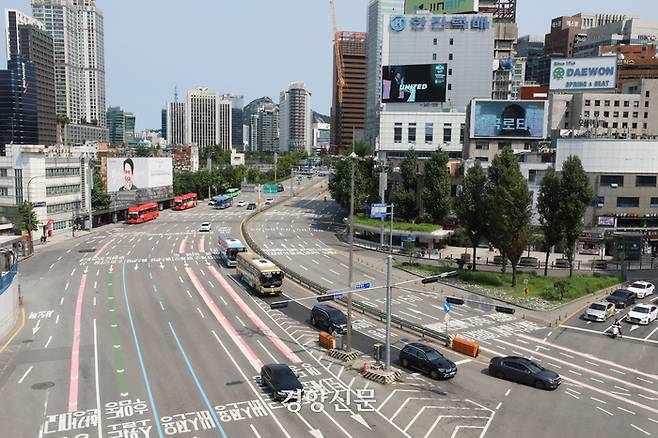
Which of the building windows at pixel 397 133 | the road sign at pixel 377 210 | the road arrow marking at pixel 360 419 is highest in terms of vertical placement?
the building windows at pixel 397 133

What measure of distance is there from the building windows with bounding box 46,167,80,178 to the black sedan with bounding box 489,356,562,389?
83816mm

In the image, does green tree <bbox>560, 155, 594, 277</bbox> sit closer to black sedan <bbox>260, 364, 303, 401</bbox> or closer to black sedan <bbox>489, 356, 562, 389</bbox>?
black sedan <bbox>489, 356, 562, 389</bbox>

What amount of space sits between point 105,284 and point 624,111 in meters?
136

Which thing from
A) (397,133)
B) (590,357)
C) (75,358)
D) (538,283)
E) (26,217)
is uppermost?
(397,133)

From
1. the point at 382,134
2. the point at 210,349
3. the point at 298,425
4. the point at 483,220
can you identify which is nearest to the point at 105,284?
the point at 210,349

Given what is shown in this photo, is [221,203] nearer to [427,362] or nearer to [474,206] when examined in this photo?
[474,206]

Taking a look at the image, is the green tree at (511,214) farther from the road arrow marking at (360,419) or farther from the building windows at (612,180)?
the road arrow marking at (360,419)

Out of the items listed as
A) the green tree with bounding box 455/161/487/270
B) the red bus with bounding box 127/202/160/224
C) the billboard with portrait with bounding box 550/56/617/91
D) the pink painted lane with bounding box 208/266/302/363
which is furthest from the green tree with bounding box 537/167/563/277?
the red bus with bounding box 127/202/160/224

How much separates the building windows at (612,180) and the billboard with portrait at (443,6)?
3754 inches

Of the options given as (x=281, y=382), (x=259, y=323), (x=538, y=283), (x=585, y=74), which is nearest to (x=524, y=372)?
(x=281, y=382)

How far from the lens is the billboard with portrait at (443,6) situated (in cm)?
16300

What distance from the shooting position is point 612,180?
82.5 metres

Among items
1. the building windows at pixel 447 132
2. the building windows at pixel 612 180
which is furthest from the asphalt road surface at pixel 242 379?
the building windows at pixel 447 132

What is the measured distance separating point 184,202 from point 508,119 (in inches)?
3285
